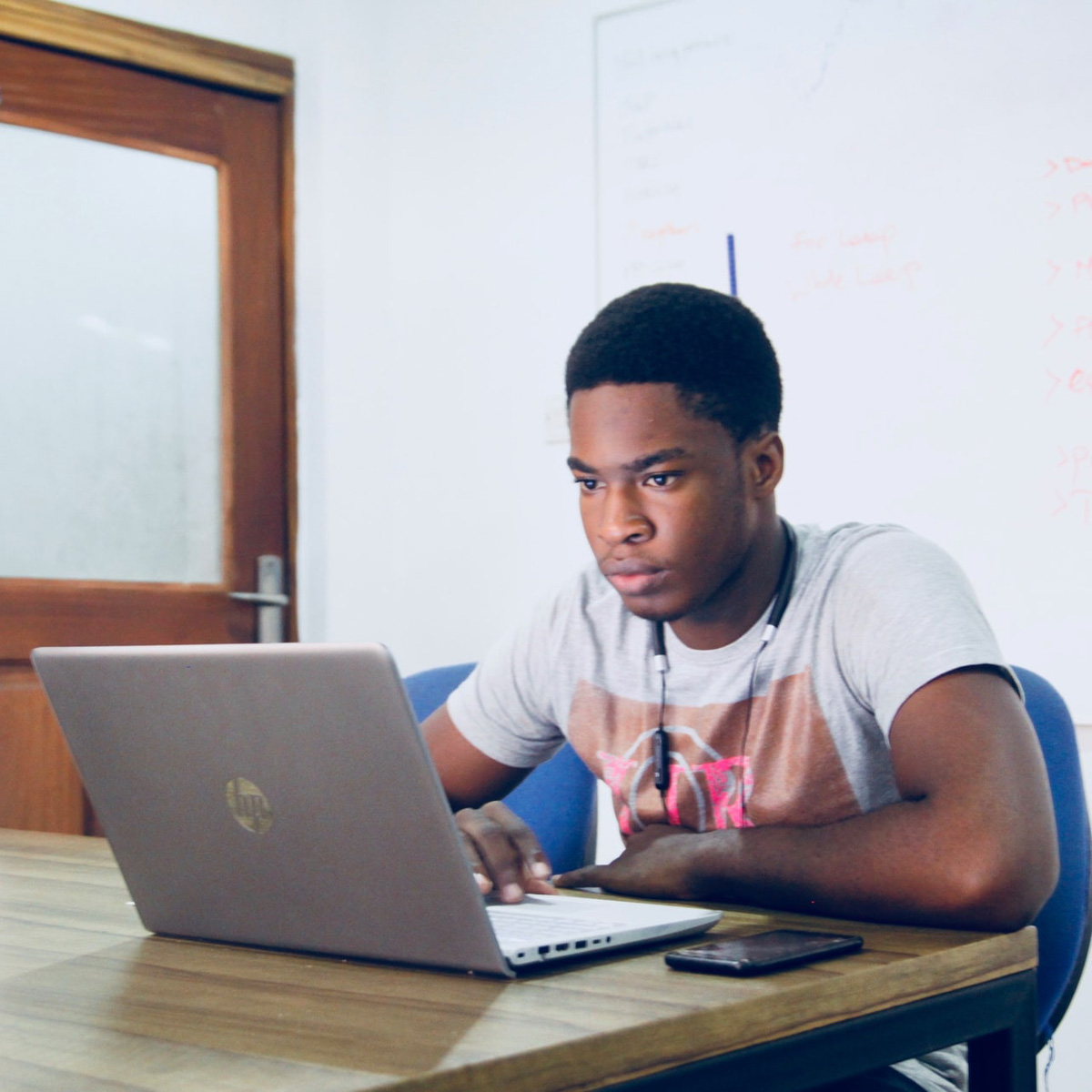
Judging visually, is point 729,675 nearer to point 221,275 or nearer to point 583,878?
point 583,878

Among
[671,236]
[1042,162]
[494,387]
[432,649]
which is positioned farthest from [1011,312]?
[432,649]

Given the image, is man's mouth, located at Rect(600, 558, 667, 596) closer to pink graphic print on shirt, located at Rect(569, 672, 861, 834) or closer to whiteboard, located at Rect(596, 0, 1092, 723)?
pink graphic print on shirt, located at Rect(569, 672, 861, 834)

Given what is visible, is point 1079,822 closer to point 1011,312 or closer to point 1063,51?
point 1011,312

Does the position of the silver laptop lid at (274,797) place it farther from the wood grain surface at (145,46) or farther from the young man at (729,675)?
the wood grain surface at (145,46)

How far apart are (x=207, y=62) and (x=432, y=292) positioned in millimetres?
648

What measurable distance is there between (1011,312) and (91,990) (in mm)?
1884

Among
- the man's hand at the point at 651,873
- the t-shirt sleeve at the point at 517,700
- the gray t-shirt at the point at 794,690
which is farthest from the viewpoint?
the t-shirt sleeve at the point at 517,700

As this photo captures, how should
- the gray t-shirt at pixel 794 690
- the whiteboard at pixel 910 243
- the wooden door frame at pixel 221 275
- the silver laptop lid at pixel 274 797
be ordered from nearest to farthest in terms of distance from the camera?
1. the silver laptop lid at pixel 274 797
2. the gray t-shirt at pixel 794 690
3. the whiteboard at pixel 910 243
4. the wooden door frame at pixel 221 275

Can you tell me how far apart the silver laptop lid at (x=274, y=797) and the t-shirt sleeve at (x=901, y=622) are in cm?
52

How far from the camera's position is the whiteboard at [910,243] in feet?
7.30

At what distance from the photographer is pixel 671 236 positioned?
2705 mm

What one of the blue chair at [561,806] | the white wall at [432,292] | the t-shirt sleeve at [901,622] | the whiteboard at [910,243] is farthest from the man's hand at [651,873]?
the white wall at [432,292]

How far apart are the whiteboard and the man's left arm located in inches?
46.1

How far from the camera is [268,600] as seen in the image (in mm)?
2971
